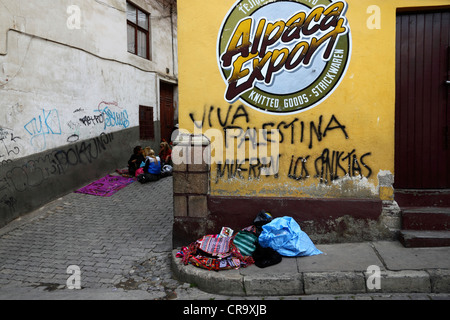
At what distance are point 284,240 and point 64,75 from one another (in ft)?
20.9

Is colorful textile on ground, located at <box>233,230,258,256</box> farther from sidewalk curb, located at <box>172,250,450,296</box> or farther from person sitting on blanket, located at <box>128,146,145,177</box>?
person sitting on blanket, located at <box>128,146,145,177</box>

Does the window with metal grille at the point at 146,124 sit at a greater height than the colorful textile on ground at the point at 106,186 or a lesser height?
greater

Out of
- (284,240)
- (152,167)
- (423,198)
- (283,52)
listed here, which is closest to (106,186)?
(152,167)

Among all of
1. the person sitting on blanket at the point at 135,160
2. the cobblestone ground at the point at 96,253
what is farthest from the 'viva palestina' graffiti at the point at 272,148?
the person sitting on blanket at the point at 135,160

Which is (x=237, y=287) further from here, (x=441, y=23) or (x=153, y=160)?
(x=153, y=160)

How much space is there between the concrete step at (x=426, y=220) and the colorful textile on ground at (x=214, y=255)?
2125 millimetres

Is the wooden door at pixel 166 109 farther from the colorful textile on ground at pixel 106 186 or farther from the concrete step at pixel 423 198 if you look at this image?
the concrete step at pixel 423 198

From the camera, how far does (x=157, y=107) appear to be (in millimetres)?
12133

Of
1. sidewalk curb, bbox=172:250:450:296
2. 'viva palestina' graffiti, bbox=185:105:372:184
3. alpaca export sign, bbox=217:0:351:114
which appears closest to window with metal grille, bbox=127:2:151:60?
alpaca export sign, bbox=217:0:351:114

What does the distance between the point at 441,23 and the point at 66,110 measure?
24.2 ft

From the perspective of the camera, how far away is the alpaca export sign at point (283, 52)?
440cm

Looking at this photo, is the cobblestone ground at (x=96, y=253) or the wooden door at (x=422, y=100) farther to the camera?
the wooden door at (x=422, y=100)

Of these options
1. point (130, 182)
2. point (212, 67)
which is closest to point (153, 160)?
point (130, 182)

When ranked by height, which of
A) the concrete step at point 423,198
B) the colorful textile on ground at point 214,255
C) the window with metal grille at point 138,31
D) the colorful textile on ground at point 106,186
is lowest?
the colorful textile on ground at point 214,255
